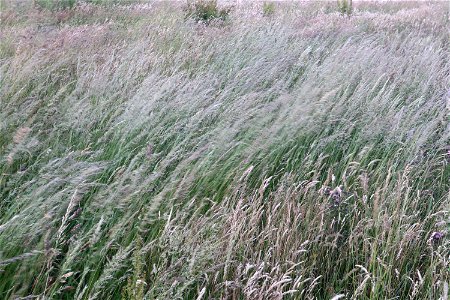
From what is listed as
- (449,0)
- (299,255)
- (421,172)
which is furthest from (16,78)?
(449,0)

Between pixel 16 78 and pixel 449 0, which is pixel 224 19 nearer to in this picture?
pixel 16 78

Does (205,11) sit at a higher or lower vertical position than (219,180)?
higher

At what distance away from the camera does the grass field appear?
62.6 inches

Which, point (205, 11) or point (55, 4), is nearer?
point (205, 11)

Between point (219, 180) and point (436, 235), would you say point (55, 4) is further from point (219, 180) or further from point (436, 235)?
point (436, 235)

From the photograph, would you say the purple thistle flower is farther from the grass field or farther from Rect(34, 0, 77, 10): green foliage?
Rect(34, 0, 77, 10): green foliage

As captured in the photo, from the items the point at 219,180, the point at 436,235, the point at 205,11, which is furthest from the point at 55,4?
the point at 436,235

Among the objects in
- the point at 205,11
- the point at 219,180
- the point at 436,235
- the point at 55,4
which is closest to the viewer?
the point at 436,235

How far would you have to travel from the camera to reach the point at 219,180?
2275mm

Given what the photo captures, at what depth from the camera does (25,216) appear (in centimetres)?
166

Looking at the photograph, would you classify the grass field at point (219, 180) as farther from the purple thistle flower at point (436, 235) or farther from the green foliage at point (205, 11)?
the green foliage at point (205, 11)

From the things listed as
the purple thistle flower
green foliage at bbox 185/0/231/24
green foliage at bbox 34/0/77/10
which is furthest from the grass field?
green foliage at bbox 34/0/77/10

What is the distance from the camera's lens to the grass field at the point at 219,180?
1591mm

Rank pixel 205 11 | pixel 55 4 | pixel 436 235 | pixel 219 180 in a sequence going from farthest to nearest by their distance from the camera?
pixel 55 4, pixel 205 11, pixel 219 180, pixel 436 235
